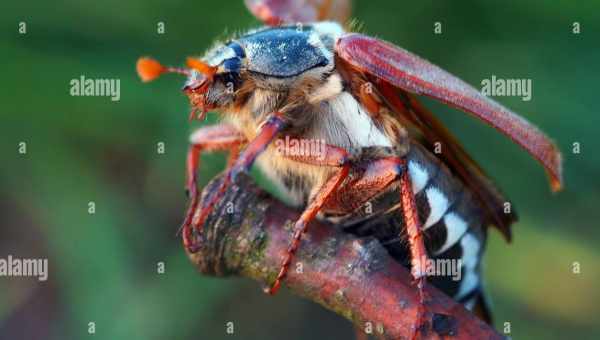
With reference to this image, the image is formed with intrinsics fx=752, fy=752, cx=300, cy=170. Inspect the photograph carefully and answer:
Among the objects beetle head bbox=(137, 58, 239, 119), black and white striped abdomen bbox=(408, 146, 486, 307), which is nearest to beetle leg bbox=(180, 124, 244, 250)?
beetle head bbox=(137, 58, 239, 119)

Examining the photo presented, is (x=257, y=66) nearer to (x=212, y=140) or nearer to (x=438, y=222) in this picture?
(x=212, y=140)

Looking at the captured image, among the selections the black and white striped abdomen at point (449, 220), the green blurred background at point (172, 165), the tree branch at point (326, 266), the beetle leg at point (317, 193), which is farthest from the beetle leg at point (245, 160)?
the green blurred background at point (172, 165)

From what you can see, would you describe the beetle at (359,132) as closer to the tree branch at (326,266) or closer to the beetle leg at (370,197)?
the beetle leg at (370,197)

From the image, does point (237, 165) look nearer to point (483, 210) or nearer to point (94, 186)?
point (483, 210)

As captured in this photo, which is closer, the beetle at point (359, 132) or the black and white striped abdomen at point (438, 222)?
the beetle at point (359, 132)

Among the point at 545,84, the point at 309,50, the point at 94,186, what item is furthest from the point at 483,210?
the point at 94,186

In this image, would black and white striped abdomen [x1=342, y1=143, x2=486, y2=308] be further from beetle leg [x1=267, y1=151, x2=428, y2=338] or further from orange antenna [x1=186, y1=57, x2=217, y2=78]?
orange antenna [x1=186, y1=57, x2=217, y2=78]
